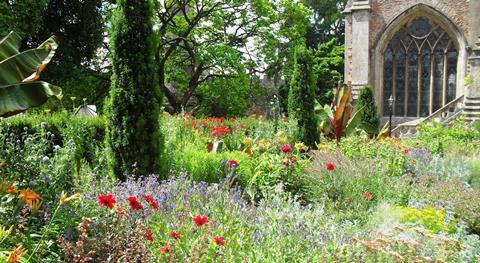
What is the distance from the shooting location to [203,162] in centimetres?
752

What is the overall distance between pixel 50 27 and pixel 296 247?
15230 mm

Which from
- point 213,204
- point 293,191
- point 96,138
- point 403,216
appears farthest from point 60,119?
point 403,216

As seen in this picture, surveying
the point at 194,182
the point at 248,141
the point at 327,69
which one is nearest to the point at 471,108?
the point at 327,69

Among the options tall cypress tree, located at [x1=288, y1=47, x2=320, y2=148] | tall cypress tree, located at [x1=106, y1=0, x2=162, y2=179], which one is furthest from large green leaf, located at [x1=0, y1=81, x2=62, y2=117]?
tall cypress tree, located at [x1=288, y1=47, x2=320, y2=148]

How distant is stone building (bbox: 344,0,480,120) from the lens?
66.4 feet

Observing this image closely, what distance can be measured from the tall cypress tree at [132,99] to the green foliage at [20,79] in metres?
2.28

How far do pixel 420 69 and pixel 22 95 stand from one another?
2018 cm

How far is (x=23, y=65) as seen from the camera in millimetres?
4062

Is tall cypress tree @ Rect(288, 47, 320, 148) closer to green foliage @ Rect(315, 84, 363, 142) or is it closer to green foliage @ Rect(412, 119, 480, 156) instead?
green foliage @ Rect(315, 84, 363, 142)

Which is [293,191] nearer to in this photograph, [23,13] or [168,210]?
[168,210]

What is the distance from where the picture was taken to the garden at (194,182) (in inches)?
126

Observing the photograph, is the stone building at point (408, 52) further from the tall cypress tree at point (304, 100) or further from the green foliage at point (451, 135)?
the tall cypress tree at point (304, 100)

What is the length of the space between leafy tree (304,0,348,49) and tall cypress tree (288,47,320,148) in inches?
793

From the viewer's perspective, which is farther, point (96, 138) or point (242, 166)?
point (96, 138)
